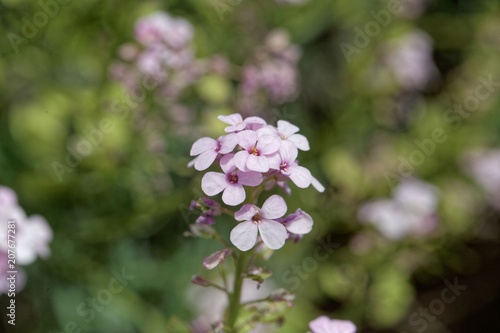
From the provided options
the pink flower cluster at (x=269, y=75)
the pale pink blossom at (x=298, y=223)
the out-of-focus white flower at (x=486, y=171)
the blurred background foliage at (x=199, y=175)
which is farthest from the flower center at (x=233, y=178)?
the out-of-focus white flower at (x=486, y=171)

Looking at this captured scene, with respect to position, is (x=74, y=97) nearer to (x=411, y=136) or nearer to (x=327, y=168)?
(x=327, y=168)

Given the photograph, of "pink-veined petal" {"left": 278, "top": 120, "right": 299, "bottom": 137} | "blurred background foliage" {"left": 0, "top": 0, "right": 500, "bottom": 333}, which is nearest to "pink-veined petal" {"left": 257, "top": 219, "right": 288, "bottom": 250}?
"pink-veined petal" {"left": 278, "top": 120, "right": 299, "bottom": 137}

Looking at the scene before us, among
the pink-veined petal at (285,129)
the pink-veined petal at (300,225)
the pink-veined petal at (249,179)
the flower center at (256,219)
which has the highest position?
the pink-veined petal at (285,129)

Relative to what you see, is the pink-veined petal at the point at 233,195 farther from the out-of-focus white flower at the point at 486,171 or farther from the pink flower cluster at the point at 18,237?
the out-of-focus white flower at the point at 486,171

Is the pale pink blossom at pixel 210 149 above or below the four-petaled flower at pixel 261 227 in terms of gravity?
above

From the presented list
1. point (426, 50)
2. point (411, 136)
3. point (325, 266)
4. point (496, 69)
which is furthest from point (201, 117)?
point (496, 69)

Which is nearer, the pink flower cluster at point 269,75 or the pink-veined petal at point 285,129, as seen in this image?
the pink-veined petal at point 285,129

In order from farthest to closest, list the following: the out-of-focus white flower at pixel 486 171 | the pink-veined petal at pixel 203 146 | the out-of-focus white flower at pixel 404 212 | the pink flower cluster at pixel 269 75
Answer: the out-of-focus white flower at pixel 486 171 < the out-of-focus white flower at pixel 404 212 < the pink flower cluster at pixel 269 75 < the pink-veined petal at pixel 203 146
